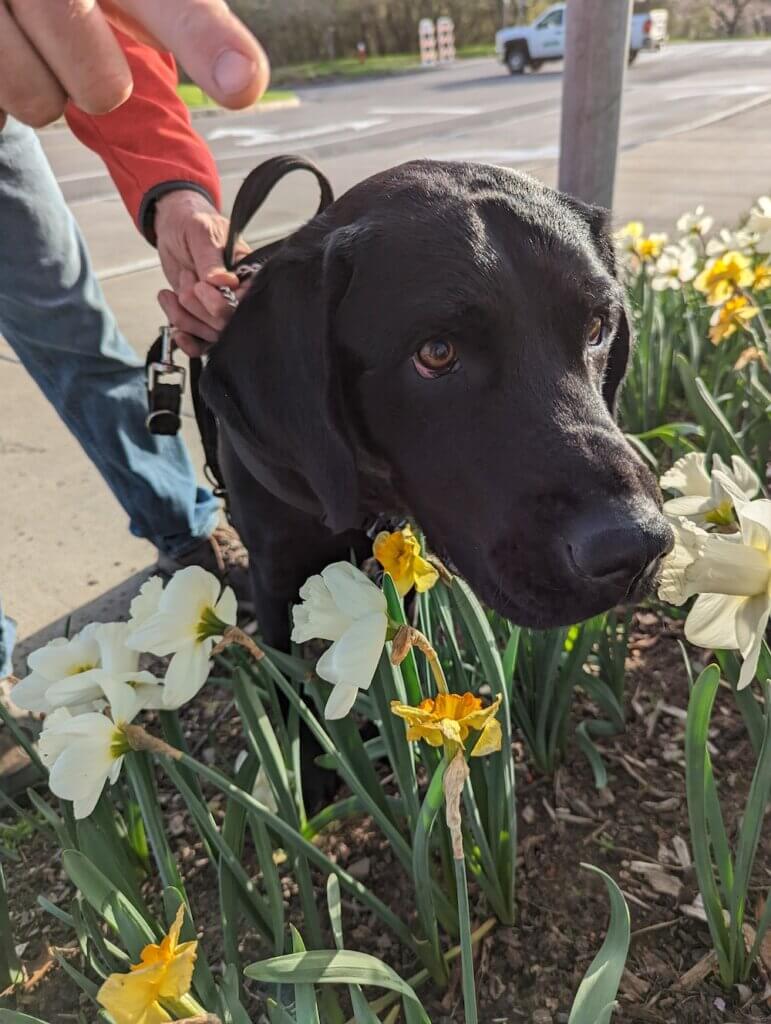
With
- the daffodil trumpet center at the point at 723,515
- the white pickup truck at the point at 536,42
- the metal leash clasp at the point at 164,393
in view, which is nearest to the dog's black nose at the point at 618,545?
the daffodil trumpet center at the point at 723,515

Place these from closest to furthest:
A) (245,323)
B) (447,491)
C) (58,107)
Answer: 1. (58,107)
2. (447,491)
3. (245,323)

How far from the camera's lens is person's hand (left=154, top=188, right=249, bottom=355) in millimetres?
1771

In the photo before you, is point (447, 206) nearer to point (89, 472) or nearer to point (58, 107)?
point (58, 107)

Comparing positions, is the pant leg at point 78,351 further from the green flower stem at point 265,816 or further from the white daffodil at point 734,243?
the white daffodil at point 734,243

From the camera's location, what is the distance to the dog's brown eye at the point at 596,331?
147 centimetres

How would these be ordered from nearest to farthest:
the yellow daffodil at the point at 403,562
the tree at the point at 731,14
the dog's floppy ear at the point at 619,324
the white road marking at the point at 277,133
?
1. the yellow daffodil at the point at 403,562
2. the dog's floppy ear at the point at 619,324
3. the white road marking at the point at 277,133
4. the tree at the point at 731,14

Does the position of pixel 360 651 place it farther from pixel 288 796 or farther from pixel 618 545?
pixel 288 796

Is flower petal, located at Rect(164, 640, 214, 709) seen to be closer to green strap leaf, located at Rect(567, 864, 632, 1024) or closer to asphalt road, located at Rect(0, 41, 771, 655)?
green strap leaf, located at Rect(567, 864, 632, 1024)

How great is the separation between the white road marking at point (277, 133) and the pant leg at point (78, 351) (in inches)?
437

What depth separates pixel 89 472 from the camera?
3.39m

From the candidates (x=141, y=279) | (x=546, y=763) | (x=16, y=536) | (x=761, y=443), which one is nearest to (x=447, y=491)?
(x=546, y=763)

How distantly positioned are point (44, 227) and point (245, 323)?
0.99m

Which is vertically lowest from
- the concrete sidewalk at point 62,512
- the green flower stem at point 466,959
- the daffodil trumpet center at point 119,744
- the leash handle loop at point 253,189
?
the concrete sidewalk at point 62,512

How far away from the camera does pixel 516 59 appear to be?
84.2 feet
